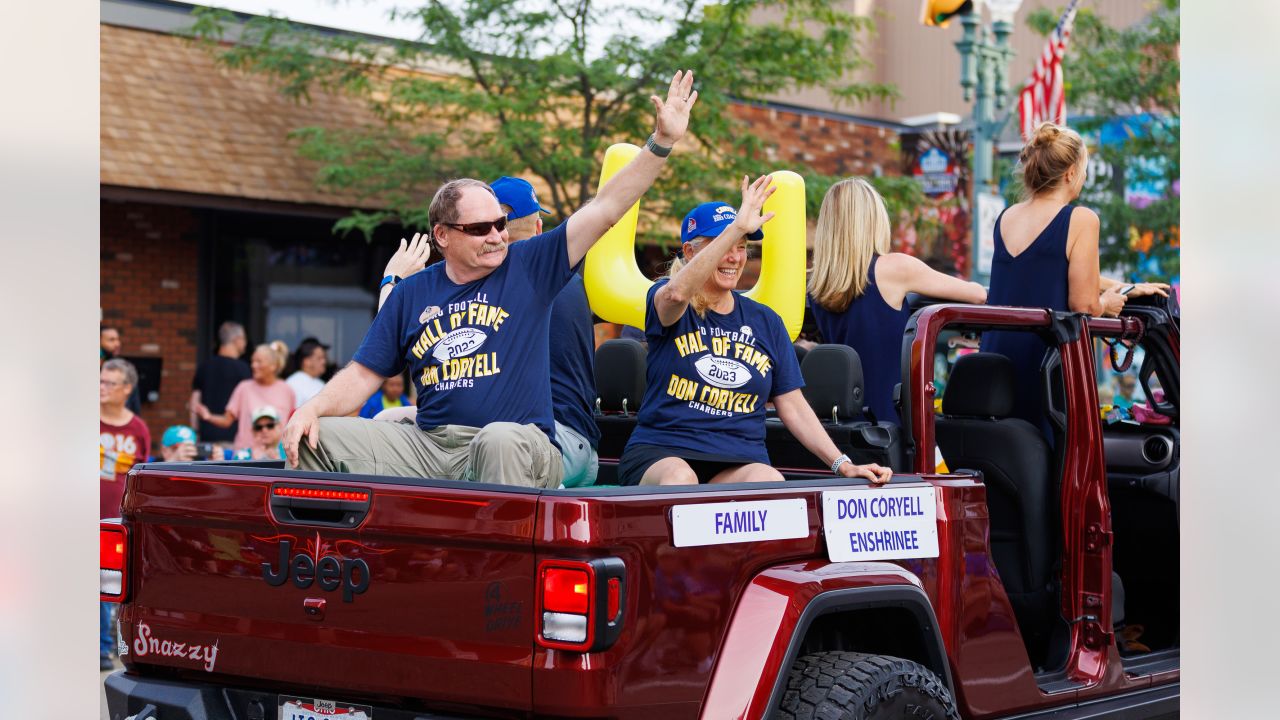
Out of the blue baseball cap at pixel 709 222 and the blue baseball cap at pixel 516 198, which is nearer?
the blue baseball cap at pixel 709 222

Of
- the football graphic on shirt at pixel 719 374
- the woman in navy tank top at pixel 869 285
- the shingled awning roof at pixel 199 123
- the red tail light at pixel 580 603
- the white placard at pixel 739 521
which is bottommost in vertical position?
the red tail light at pixel 580 603

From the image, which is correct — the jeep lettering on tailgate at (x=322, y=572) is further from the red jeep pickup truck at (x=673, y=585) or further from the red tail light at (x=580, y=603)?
the red tail light at (x=580, y=603)

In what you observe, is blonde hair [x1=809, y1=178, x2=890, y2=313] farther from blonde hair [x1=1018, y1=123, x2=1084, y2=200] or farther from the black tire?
the black tire

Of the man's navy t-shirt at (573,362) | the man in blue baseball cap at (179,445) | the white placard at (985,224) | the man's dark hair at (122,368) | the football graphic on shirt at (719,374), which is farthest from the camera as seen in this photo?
the white placard at (985,224)

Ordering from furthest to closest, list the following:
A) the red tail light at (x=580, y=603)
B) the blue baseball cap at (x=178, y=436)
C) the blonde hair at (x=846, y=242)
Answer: the blue baseball cap at (x=178, y=436) → the blonde hair at (x=846, y=242) → the red tail light at (x=580, y=603)

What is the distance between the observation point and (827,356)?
4.50 m

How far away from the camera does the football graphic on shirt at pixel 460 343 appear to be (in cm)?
402

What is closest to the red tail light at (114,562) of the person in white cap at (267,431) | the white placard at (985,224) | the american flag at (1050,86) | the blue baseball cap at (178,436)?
the blue baseball cap at (178,436)

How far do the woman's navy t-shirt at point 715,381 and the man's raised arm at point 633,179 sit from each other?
1.11 ft

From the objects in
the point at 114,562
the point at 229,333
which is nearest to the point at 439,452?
the point at 114,562

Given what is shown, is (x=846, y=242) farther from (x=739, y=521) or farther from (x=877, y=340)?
(x=739, y=521)

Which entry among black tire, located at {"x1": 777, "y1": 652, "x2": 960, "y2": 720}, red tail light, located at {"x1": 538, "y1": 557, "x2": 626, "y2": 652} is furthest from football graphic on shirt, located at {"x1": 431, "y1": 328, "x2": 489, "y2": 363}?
black tire, located at {"x1": 777, "y1": 652, "x2": 960, "y2": 720}

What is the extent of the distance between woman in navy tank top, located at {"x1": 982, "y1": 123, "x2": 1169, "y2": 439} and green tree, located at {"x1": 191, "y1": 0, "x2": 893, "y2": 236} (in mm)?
7567
